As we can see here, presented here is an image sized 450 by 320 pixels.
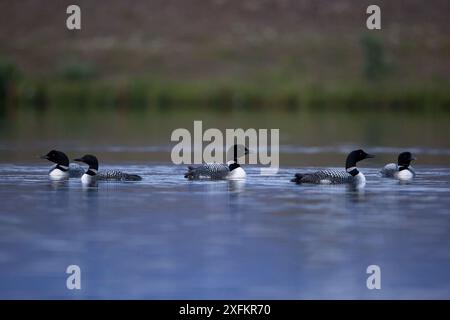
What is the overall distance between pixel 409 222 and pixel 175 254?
3.33 m

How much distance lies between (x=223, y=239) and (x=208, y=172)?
5630 mm

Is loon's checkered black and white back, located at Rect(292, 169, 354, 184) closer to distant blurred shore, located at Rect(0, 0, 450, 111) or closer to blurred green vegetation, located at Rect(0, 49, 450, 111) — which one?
distant blurred shore, located at Rect(0, 0, 450, 111)

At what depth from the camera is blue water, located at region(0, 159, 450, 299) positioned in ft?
30.3

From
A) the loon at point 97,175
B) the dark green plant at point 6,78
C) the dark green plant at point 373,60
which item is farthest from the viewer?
the dark green plant at point 373,60

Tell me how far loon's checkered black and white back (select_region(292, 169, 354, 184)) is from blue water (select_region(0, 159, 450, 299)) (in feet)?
0.90

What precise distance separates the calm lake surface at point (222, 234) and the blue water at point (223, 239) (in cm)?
2

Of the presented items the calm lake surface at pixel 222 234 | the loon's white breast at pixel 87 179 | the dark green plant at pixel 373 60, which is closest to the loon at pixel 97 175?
the loon's white breast at pixel 87 179

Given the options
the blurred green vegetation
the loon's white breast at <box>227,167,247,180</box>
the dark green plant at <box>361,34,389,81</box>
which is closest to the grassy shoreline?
the blurred green vegetation

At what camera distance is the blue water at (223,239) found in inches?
364

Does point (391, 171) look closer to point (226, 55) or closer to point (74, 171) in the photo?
point (74, 171)

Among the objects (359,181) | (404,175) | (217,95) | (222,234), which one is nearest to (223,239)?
(222,234)

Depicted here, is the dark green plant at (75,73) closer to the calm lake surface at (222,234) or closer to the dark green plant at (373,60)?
the dark green plant at (373,60)

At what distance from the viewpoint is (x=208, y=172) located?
17.0 meters
